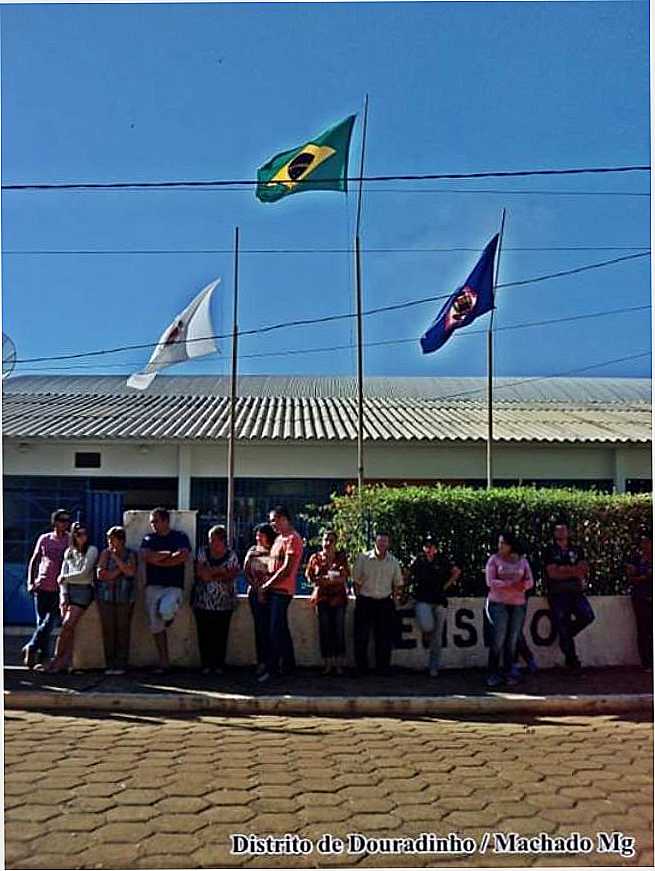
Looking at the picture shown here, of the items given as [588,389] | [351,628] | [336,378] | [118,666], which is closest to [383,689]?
[351,628]

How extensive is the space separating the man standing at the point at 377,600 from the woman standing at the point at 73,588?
1.99 m

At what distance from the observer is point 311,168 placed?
7062 millimetres

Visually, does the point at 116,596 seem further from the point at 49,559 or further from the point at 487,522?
the point at 487,522

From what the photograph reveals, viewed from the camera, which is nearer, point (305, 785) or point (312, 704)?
point (305, 785)

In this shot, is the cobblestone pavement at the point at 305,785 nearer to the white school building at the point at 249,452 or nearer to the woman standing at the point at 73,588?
the woman standing at the point at 73,588

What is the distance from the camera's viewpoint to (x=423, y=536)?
7.76 metres

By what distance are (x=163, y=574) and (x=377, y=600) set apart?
63.6 inches

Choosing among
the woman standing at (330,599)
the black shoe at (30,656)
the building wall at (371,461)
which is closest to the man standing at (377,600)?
the woman standing at (330,599)

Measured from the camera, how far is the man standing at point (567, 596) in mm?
7355

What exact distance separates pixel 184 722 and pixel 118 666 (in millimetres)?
1519

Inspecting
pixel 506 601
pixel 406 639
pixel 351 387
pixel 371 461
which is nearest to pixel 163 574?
pixel 406 639

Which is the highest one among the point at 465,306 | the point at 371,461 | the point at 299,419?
the point at 465,306

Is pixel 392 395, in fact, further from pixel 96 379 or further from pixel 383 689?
pixel 383 689

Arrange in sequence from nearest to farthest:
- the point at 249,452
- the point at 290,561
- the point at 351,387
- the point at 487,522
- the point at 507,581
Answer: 1. the point at 507,581
2. the point at 290,561
3. the point at 487,522
4. the point at 249,452
5. the point at 351,387
